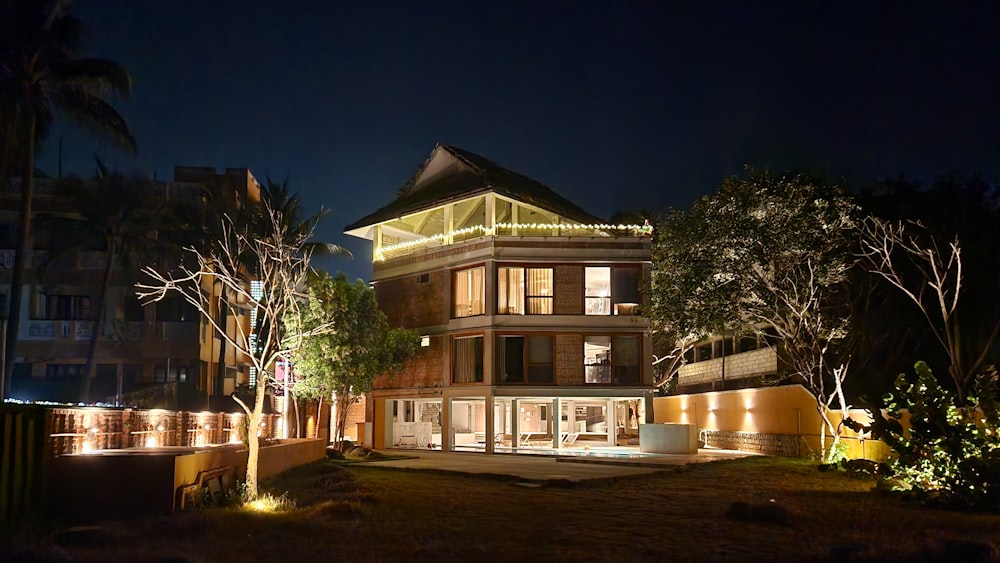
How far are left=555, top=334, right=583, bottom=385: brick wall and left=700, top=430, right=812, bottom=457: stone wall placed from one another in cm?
613

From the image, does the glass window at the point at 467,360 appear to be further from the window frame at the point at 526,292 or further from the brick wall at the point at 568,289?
the brick wall at the point at 568,289

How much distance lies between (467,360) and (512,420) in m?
2.66

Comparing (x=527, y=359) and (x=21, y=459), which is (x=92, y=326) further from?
(x=21, y=459)

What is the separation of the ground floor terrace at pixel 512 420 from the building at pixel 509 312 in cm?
7

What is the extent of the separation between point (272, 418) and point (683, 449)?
43.5 ft

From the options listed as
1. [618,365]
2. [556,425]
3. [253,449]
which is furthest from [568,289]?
[253,449]

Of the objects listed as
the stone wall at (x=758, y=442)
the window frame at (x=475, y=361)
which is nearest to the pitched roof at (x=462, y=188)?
the window frame at (x=475, y=361)

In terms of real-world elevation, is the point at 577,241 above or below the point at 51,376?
above

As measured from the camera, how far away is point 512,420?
1334 inches

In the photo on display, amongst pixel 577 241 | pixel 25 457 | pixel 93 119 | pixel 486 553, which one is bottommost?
pixel 486 553

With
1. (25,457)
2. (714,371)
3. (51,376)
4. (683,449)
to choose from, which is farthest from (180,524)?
(714,371)

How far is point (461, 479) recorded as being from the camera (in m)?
22.2

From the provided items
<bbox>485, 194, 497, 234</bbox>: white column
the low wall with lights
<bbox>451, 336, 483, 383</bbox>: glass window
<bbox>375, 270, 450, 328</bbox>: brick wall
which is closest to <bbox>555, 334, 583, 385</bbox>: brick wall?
<bbox>451, 336, 483, 383</bbox>: glass window

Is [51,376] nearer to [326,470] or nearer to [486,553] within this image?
[326,470]
